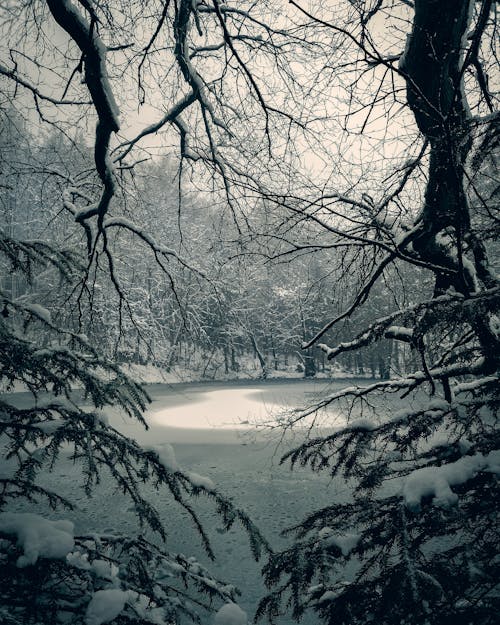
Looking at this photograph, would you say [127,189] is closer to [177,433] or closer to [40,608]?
[40,608]

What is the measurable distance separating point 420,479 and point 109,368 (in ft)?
6.73

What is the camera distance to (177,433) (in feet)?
33.8

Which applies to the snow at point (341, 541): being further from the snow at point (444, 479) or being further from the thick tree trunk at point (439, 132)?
the thick tree trunk at point (439, 132)

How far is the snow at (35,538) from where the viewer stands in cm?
111

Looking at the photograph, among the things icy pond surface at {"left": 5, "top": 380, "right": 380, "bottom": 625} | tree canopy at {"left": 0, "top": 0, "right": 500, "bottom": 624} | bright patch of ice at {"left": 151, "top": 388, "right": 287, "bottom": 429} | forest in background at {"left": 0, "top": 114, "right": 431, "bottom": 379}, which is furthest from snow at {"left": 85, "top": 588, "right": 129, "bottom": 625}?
bright patch of ice at {"left": 151, "top": 388, "right": 287, "bottom": 429}

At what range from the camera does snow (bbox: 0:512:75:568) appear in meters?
1.11

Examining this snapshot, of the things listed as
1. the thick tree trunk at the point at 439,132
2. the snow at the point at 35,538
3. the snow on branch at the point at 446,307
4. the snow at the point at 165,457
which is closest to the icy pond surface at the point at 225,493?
the snow at the point at 165,457

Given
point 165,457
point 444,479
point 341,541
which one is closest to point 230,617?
point 341,541

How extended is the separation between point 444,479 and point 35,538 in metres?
1.26

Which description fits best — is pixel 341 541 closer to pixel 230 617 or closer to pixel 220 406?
pixel 230 617

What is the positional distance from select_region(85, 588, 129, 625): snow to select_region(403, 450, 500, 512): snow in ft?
3.07

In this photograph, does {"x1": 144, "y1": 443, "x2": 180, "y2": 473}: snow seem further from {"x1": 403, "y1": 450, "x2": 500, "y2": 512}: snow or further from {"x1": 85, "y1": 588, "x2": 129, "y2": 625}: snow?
{"x1": 403, "y1": 450, "x2": 500, "y2": 512}: snow

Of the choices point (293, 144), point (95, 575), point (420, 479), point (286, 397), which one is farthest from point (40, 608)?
point (286, 397)

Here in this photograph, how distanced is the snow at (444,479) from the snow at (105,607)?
0.94m
